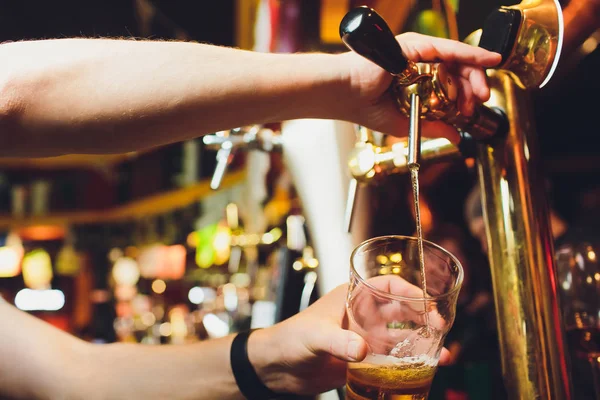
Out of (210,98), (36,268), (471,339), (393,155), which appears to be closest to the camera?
(210,98)

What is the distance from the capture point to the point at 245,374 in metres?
0.73

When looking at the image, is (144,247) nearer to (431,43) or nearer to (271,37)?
(271,37)

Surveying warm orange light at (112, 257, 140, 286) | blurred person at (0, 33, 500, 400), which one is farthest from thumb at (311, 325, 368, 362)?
warm orange light at (112, 257, 140, 286)

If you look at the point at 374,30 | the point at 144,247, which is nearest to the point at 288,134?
the point at 374,30

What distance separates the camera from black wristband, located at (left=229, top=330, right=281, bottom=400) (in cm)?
72

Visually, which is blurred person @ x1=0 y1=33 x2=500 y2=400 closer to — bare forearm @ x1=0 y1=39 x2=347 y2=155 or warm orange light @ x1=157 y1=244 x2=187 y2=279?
bare forearm @ x1=0 y1=39 x2=347 y2=155

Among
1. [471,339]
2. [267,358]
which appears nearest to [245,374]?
[267,358]

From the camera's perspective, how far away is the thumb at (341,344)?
0.47m

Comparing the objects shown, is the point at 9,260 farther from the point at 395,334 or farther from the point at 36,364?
the point at 395,334

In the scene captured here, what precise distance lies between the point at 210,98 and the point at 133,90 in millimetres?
78

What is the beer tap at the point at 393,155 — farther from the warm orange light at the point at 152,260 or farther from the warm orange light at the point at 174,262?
the warm orange light at the point at 152,260

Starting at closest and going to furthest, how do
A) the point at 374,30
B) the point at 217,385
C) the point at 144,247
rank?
1. the point at 374,30
2. the point at 217,385
3. the point at 144,247

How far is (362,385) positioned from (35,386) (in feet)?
2.26

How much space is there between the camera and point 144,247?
37.4ft
